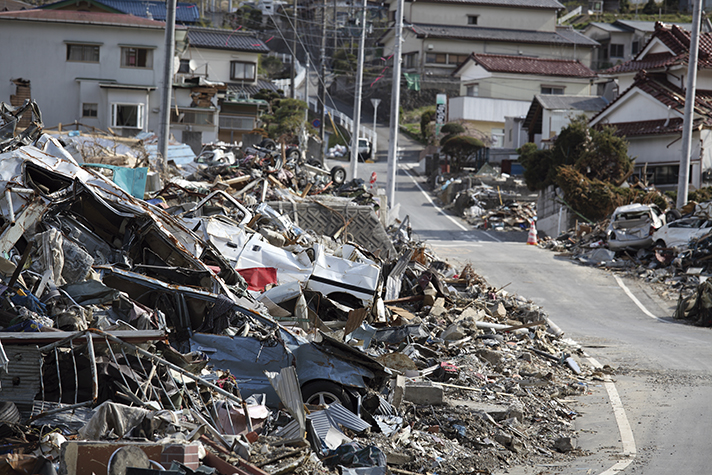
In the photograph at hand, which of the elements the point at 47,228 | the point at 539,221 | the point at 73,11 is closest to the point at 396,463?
the point at 47,228

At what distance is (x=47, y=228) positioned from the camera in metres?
9.37

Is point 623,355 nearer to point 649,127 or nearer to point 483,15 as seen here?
point 649,127

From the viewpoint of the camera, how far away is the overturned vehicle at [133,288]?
8039 mm

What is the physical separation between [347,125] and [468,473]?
178 feet

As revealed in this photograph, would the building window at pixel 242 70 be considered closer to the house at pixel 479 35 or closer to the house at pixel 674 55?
the house at pixel 479 35

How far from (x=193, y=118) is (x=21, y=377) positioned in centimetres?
3254

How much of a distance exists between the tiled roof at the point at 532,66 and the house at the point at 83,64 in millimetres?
32667

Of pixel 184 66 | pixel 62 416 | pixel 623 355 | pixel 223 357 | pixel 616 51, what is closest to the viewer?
pixel 62 416

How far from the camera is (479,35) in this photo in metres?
67.0

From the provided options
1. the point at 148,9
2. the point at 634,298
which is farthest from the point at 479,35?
the point at 634,298

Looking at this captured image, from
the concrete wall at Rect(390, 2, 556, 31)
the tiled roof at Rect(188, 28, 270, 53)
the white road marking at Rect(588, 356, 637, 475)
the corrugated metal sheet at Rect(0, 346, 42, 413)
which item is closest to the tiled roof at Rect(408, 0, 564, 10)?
the concrete wall at Rect(390, 2, 556, 31)

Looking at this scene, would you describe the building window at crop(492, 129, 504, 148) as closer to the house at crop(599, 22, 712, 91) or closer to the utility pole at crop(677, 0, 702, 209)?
the house at crop(599, 22, 712, 91)

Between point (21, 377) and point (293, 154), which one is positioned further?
point (293, 154)

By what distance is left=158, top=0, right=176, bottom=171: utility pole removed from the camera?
18.5m
